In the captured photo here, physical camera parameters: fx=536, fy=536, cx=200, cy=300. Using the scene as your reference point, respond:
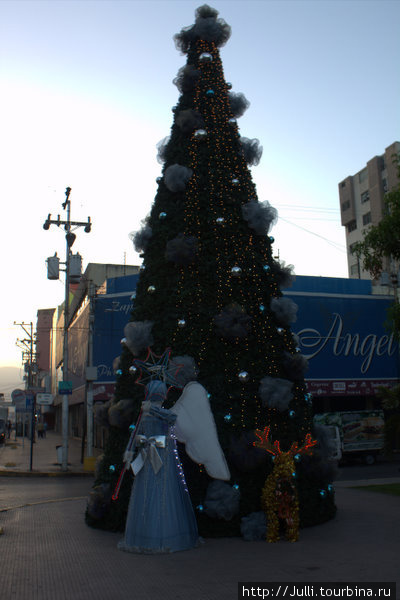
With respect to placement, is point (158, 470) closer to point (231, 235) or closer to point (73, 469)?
point (231, 235)

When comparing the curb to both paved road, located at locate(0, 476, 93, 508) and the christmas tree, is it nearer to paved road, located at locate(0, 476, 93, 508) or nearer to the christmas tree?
paved road, located at locate(0, 476, 93, 508)

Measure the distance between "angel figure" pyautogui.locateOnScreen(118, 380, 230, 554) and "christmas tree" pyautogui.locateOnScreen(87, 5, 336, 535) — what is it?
0.36m

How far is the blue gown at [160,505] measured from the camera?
24.7 feet

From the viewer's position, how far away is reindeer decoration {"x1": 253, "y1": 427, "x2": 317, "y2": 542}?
806 cm

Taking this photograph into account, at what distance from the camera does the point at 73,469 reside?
2192 cm

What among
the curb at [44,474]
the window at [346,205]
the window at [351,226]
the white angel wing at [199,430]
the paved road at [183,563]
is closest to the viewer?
the paved road at [183,563]

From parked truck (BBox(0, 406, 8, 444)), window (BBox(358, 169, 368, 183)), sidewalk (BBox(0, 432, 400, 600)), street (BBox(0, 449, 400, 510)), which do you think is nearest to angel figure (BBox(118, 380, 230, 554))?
sidewalk (BBox(0, 432, 400, 600))

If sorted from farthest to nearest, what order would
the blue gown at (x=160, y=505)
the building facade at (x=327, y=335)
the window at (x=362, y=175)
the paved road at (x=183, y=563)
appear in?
the window at (x=362, y=175)
the building facade at (x=327, y=335)
the blue gown at (x=160, y=505)
the paved road at (x=183, y=563)

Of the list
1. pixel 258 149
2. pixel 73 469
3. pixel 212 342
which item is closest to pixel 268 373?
pixel 212 342

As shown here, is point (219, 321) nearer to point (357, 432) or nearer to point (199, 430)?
point (199, 430)

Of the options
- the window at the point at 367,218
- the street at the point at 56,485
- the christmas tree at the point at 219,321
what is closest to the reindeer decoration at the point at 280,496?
the christmas tree at the point at 219,321

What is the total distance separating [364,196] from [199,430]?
5423 centimetres

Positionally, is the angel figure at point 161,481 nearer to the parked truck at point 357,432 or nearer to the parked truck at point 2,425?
the parked truck at point 357,432

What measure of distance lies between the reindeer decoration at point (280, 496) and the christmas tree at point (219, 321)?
0.14 metres
